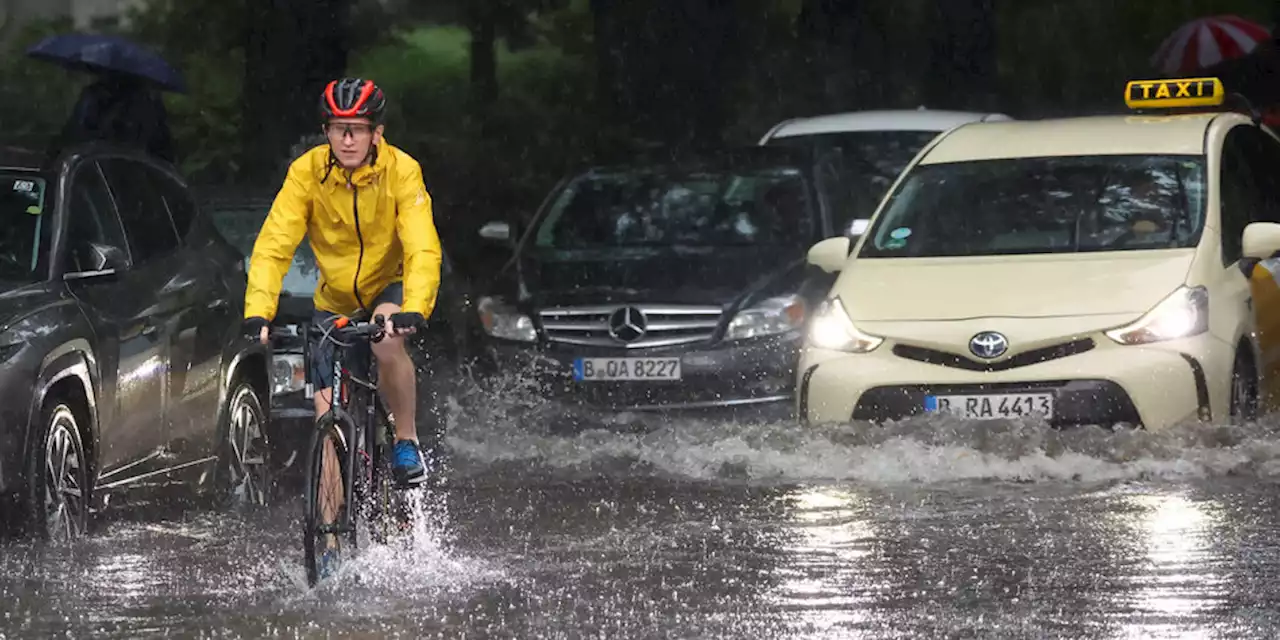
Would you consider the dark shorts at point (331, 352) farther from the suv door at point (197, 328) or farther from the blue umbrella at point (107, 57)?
the blue umbrella at point (107, 57)

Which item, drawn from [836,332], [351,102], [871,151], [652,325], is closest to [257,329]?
[351,102]

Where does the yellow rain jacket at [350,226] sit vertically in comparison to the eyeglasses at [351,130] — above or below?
below

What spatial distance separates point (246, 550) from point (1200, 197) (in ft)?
17.4

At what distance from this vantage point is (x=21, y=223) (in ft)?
38.5

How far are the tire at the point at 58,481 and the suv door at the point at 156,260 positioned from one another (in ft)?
2.33

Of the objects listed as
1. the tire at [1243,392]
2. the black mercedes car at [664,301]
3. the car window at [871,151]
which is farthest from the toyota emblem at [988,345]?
the car window at [871,151]

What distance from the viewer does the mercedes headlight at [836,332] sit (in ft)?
43.4

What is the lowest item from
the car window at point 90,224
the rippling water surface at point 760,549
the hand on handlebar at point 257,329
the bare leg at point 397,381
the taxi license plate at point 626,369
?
the rippling water surface at point 760,549

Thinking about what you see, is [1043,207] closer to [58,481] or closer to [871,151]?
[58,481]

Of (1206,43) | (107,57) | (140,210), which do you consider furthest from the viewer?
(1206,43)

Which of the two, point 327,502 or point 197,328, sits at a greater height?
point 197,328

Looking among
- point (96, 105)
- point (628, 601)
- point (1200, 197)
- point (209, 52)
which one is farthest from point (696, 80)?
point (628, 601)

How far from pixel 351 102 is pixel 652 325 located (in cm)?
513

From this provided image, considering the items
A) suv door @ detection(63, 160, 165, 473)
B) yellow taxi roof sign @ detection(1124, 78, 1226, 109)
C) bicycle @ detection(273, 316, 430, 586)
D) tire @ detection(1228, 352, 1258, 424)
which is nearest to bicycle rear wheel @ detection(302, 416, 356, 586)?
Answer: bicycle @ detection(273, 316, 430, 586)
